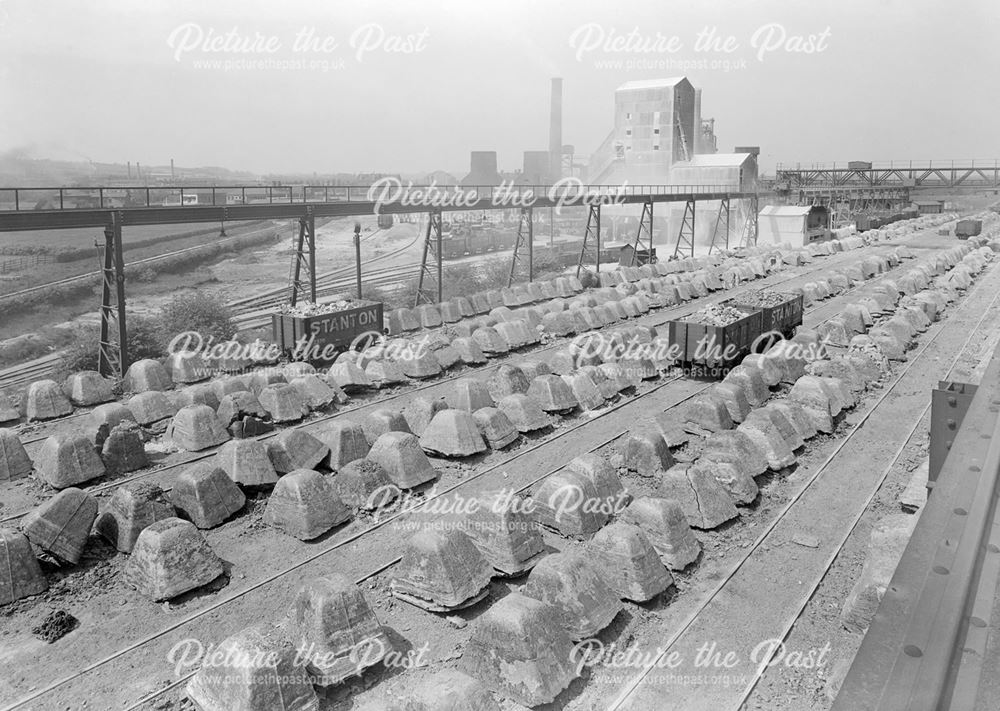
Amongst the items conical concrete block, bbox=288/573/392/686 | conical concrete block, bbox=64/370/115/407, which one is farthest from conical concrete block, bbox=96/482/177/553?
conical concrete block, bbox=64/370/115/407

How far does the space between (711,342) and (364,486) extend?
11959 mm

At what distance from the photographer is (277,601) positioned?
1094 centimetres

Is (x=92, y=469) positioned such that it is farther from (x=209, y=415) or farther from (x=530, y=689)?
(x=530, y=689)

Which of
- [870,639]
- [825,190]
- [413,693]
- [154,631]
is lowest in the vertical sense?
[154,631]

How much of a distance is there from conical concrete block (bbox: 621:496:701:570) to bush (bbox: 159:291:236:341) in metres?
21.5

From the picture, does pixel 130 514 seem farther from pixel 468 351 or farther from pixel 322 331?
pixel 468 351

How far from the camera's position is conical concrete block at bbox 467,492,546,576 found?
11453mm

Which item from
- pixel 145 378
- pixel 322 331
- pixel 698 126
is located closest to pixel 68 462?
pixel 145 378

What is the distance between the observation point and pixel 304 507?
41.9ft

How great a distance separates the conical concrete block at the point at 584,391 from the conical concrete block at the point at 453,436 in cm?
373

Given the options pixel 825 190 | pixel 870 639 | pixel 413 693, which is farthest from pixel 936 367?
pixel 825 190

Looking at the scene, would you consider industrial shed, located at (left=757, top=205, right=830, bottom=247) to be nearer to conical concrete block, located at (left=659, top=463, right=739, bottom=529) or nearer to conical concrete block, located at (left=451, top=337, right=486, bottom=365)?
conical concrete block, located at (left=451, top=337, right=486, bottom=365)

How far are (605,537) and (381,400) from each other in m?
10.9

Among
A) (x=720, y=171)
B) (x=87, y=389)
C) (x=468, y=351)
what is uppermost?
(x=720, y=171)
